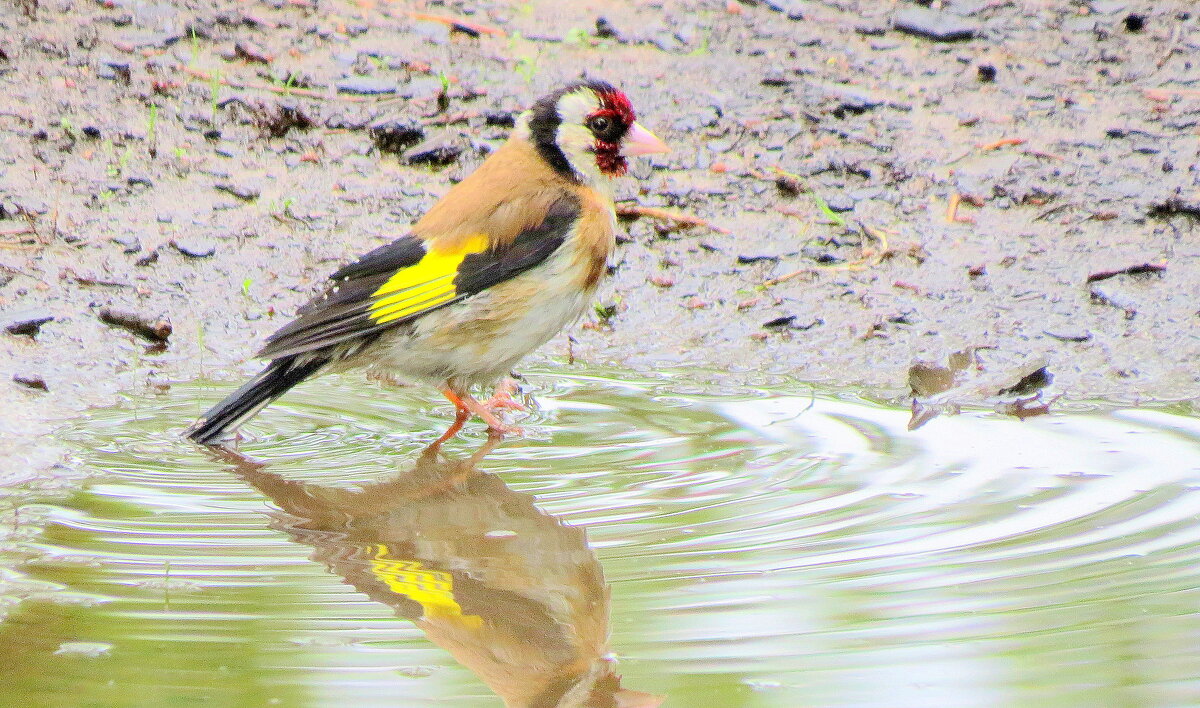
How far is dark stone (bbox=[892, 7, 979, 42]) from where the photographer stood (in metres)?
7.71

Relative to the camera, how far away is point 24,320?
5.55 metres

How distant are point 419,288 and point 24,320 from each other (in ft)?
5.43

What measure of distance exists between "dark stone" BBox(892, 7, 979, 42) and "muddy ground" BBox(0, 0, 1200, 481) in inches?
0.7

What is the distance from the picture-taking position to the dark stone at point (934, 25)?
25.3 feet

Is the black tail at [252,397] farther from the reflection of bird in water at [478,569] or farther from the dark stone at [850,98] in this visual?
the dark stone at [850,98]

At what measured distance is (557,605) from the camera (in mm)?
3291

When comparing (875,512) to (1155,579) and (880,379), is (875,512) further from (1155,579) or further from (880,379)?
(880,379)

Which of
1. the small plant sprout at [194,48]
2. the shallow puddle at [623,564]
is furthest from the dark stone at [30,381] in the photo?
the small plant sprout at [194,48]

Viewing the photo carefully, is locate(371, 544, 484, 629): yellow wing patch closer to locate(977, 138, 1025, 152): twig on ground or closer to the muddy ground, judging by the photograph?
the muddy ground

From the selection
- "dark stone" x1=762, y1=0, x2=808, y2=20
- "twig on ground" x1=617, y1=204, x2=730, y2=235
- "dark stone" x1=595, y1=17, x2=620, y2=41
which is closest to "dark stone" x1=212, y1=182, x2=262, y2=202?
"twig on ground" x1=617, y1=204, x2=730, y2=235

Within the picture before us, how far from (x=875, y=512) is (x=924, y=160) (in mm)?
3381

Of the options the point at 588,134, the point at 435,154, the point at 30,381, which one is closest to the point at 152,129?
the point at 435,154

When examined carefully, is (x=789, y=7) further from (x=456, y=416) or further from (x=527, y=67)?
(x=456, y=416)

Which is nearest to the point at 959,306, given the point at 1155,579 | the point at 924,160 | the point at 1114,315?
the point at 1114,315
